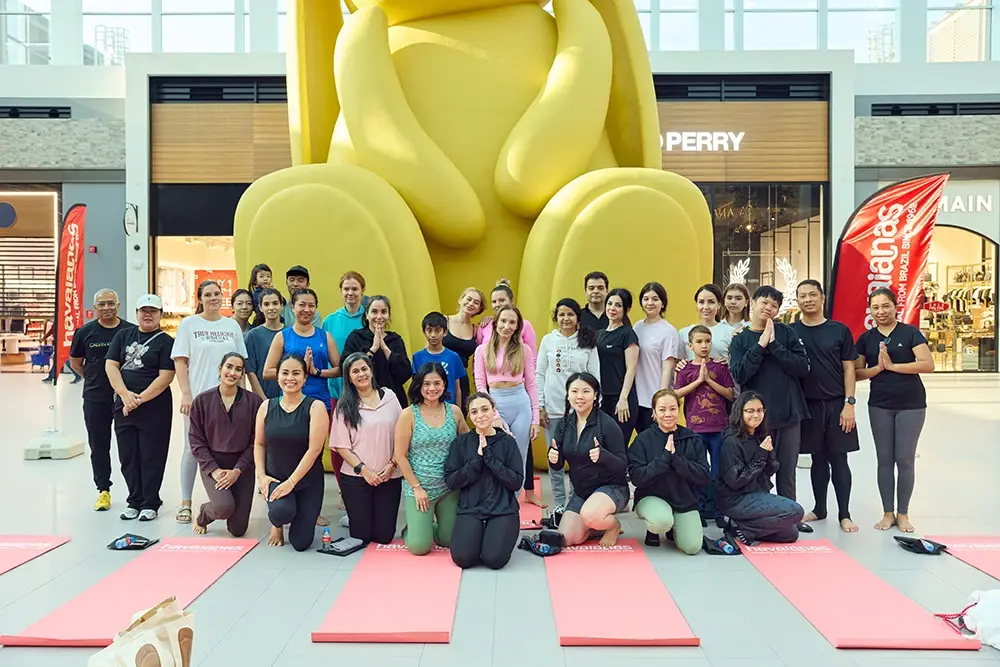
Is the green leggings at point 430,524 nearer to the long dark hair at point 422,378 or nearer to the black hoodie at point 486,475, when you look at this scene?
the black hoodie at point 486,475

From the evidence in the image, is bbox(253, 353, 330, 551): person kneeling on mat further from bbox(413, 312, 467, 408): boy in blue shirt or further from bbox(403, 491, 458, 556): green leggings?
bbox(413, 312, 467, 408): boy in blue shirt

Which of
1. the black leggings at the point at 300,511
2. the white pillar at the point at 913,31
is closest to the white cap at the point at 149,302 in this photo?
the black leggings at the point at 300,511

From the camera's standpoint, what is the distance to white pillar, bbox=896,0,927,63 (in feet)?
43.5

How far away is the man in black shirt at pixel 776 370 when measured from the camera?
3.87m

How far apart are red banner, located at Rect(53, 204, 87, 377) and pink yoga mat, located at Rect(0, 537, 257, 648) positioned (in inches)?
173

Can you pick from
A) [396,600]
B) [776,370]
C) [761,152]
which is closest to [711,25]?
[761,152]

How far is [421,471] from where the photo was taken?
368 cm

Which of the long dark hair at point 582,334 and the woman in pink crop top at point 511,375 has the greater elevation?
the long dark hair at point 582,334

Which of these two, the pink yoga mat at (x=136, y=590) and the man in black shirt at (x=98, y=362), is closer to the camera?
the pink yoga mat at (x=136, y=590)

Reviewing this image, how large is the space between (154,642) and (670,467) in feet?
8.15

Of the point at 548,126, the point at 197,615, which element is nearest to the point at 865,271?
the point at 548,126

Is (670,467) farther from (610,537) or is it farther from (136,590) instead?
(136,590)

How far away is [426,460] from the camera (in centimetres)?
368

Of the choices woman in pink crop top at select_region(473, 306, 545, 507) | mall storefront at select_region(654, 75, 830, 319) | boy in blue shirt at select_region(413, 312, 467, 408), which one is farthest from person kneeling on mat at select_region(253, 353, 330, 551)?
mall storefront at select_region(654, 75, 830, 319)
